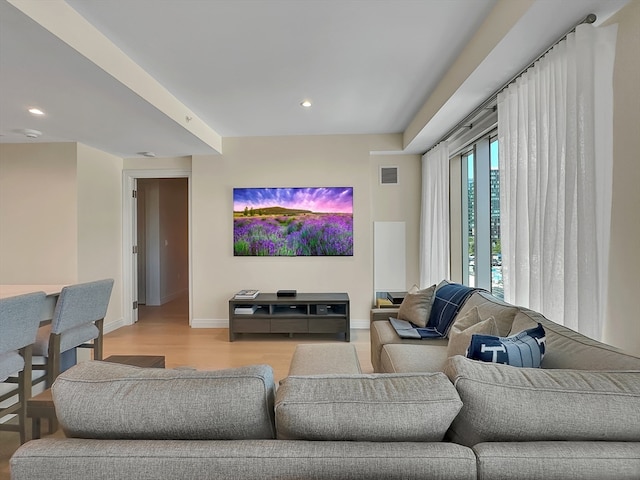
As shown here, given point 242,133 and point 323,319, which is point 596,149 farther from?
point 242,133

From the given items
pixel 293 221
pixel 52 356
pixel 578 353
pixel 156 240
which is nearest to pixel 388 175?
pixel 293 221

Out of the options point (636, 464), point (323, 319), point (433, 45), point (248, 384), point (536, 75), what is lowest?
point (323, 319)

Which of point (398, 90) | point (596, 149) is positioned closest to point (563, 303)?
point (596, 149)

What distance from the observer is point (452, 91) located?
2.75 meters

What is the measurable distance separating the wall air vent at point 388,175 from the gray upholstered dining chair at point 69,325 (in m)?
3.53

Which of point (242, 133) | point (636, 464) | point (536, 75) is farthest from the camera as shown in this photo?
point (242, 133)

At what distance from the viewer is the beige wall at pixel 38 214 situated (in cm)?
416

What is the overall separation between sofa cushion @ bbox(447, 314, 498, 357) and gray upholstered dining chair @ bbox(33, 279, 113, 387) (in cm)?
260

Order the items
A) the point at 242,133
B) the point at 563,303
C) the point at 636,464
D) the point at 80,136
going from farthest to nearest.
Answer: the point at 242,133 → the point at 80,136 → the point at 563,303 → the point at 636,464

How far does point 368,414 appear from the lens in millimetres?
878

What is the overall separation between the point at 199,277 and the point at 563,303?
412 centimetres

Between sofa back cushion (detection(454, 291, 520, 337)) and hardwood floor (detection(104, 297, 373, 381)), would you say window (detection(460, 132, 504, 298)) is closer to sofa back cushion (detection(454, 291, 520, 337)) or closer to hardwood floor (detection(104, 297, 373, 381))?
sofa back cushion (detection(454, 291, 520, 337))

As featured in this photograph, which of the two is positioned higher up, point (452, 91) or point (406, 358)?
point (452, 91)

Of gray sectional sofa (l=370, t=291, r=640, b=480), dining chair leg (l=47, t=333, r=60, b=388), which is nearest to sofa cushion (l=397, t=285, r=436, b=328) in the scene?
gray sectional sofa (l=370, t=291, r=640, b=480)
